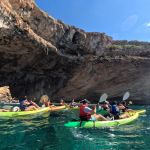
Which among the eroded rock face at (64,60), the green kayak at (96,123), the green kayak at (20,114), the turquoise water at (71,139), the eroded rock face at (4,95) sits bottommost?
the turquoise water at (71,139)

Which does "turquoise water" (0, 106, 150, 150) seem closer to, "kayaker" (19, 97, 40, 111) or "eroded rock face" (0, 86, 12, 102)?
"kayaker" (19, 97, 40, 111)

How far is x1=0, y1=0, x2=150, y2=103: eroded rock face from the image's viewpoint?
34062 mm

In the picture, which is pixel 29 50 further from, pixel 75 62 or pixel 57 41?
pixel 75 62

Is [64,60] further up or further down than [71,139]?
further up

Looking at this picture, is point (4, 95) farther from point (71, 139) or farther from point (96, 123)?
point (71, 139)

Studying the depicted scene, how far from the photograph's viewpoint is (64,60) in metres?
40.2

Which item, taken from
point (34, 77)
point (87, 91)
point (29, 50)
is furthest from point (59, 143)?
point (87, 91)

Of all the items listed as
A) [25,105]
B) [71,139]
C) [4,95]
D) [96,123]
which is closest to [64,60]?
[4,95]

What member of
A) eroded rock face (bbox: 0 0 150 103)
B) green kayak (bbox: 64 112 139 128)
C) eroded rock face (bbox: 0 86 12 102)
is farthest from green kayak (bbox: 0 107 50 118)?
eroded rock face (bbox: 0 86 12 102)

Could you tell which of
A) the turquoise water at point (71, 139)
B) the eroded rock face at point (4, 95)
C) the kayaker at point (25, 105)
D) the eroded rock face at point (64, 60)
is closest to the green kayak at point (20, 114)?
the kayaker at point (25, 105)

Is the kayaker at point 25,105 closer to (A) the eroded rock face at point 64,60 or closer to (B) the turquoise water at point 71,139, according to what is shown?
(B) the turquoise water at point 71,139

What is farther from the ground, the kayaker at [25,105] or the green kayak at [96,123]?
the kayaker at [25,105]

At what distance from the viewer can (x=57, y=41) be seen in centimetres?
3741

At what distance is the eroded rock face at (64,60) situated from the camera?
34062 millimetres
